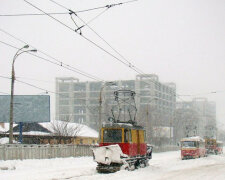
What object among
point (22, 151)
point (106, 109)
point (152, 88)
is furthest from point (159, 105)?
point (22, 151)

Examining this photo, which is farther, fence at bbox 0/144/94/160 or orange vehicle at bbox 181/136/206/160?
orange vehicle at bbox 181/136/206/160

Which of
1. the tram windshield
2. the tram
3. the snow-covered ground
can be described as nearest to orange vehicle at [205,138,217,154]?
the tram windshield

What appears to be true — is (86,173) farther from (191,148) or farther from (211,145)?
(211,145)

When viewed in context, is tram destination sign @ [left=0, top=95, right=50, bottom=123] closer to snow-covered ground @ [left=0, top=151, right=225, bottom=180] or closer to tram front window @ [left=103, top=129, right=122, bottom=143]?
snow-covered ground @ [left=0, top=151, right=225, bottom=180]

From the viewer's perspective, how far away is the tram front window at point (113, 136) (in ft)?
80.2

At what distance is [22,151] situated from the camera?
30203 millimetres

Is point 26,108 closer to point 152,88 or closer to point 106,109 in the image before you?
point 106,109

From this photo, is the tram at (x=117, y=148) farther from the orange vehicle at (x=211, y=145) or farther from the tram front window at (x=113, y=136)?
the orange vehicle at (x=211, y=145)

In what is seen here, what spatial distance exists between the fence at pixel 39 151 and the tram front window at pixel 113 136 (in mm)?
8100

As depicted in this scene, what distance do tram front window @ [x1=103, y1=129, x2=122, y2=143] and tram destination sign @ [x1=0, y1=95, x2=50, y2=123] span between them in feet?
54.0

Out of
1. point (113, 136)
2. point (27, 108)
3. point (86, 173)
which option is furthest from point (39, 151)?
point (86, 173)

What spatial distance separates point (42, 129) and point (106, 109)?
39389 millimetres

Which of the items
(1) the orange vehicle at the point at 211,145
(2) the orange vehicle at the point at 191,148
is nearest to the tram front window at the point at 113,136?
(2) the orange vehicle at the point at 191,148

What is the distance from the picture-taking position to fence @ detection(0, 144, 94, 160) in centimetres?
2872
